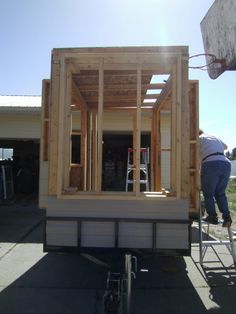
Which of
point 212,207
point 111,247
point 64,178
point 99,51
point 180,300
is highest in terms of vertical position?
point 99,51

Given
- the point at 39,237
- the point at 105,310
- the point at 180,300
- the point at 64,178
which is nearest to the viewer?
the point at 105,310

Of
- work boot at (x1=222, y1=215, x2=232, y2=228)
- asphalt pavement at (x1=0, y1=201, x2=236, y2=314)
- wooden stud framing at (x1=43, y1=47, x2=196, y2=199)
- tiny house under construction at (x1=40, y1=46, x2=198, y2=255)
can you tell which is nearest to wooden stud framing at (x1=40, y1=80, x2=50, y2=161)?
tiny house under construction at (x1=40, y1=46, x2=198, y2=255)

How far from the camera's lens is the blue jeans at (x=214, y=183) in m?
6.06

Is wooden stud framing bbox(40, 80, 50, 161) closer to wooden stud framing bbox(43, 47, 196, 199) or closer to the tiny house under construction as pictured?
the tiny house under construction

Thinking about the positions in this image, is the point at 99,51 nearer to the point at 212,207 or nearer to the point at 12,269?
the point at 212,207

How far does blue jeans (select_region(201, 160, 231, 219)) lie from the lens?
606cm

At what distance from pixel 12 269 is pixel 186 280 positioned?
2576 millimetres

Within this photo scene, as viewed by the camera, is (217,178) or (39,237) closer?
(217,178)

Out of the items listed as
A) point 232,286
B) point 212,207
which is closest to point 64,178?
point 212,207

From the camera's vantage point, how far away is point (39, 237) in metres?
8.82

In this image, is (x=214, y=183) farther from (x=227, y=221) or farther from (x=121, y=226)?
(x=121, y=226)

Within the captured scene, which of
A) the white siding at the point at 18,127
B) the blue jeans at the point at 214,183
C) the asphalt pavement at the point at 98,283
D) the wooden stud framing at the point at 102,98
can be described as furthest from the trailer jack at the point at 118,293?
the white siding at the point at 18,127

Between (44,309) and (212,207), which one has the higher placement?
(212,207)

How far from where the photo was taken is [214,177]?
6.09 m
